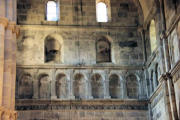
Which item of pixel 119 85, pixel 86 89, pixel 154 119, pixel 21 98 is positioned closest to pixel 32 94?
pixel 21 98

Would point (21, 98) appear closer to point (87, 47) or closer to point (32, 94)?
point (32, 94)

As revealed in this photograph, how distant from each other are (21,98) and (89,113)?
3.43 meters

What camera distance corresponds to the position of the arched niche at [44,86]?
2494 cm

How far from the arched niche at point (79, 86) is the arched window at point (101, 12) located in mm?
3642

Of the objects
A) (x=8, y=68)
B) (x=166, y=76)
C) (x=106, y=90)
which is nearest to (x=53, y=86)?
(x=106, y=90)

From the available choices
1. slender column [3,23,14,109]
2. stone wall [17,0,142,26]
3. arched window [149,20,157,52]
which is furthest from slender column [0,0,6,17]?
arched window [149,20,157,52]

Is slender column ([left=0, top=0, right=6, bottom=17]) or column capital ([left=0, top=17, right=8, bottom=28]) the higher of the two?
slender column ([left=0, top=0, right=6, bottom=17])

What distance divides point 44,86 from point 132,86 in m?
4.53

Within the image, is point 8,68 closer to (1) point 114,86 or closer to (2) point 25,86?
(2) point 25,86

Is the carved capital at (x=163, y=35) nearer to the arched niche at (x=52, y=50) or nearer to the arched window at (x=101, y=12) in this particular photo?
the arched window at (x=101, y=12)

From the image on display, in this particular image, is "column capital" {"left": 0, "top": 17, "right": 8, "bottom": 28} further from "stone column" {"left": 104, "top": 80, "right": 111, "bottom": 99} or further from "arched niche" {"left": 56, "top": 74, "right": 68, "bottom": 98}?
"stone column" {"left": 104, "top": 80, "right": 111, "bottom": 99}

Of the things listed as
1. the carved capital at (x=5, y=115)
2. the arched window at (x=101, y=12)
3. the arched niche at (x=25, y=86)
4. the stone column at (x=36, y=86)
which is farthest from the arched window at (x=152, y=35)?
the carved capital at (x=5, y=115)

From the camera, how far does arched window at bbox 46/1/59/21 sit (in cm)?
2686

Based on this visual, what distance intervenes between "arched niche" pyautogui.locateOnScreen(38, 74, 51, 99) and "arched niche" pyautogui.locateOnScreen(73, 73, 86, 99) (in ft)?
4.31
